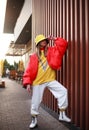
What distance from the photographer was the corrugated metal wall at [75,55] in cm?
502

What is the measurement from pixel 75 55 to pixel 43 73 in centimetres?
72

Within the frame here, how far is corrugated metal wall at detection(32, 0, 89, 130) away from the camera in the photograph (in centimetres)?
502

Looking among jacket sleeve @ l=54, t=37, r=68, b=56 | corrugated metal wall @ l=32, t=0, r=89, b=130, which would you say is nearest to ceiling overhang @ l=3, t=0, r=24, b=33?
corrugated metal wall @ l=32, t=0, r=89, b=130

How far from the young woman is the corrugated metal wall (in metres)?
0.21

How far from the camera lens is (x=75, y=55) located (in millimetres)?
5426

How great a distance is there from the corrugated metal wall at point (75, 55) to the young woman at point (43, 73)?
0.68ft

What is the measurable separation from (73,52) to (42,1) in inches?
140

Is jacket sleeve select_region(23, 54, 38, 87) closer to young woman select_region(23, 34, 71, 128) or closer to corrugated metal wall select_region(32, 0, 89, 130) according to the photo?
young woman select_region(23, 34, 71, 128)

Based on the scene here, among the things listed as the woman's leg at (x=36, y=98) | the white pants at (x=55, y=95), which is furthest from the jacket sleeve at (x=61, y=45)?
the woman's leg at (x=36, y=98)

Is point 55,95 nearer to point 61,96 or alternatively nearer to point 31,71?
point 61,96

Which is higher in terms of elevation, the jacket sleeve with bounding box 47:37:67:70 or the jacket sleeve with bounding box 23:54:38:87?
the jacket sleeve with bounding box 47:37:67:70

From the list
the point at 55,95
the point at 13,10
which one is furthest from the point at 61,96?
the point at 13,10

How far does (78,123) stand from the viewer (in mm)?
5375

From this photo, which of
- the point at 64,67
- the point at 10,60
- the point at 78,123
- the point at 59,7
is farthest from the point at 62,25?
the point at 10,60
